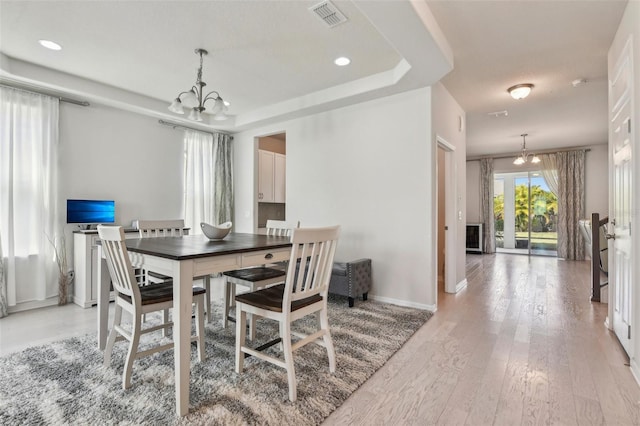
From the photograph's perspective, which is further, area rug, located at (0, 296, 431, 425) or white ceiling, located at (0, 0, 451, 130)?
white ceiling, located at (0, 0, 451, 130)

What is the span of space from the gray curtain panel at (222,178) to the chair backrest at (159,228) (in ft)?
6.36

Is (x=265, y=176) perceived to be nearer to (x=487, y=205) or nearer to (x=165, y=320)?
(x=165, y=320)

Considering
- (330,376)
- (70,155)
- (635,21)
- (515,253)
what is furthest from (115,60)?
(515,253)

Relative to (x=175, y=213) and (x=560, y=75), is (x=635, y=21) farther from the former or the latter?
(x=175, y=213)

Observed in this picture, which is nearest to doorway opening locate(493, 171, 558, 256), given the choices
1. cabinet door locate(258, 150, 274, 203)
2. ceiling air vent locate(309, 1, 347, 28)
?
cabinet door locate(258, 150, 274, 203)

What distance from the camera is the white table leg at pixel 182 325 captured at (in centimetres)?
167

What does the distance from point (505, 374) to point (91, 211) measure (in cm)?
471

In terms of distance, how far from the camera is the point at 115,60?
3.18 m

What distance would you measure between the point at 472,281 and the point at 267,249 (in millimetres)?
4094

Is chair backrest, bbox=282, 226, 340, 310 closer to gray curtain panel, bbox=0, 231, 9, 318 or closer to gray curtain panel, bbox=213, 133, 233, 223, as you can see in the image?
gray curtain panel, bbox=0, 231, 9, 318

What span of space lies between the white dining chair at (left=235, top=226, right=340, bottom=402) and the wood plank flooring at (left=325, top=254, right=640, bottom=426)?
41 centimetres

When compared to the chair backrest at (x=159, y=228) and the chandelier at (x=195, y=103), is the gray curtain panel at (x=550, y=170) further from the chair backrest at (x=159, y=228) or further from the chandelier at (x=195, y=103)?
the chair backrest at (x=159, y=228)

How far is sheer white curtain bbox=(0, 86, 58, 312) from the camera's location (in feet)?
11.2

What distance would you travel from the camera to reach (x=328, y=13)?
2.39m
